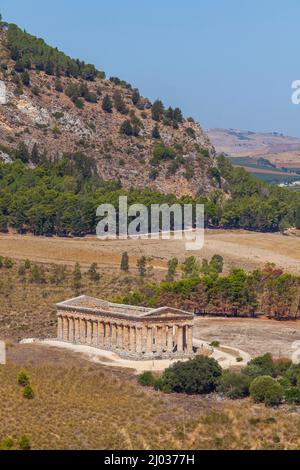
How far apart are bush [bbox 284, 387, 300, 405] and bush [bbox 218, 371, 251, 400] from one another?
271 centimetres

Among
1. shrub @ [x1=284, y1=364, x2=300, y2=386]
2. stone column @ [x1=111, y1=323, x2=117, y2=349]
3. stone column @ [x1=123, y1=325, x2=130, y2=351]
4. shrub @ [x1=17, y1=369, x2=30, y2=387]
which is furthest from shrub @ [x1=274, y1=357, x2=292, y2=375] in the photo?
shrub @ [x1=17, y1=369, x2=30, y2=387]

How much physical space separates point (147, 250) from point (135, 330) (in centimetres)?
5313

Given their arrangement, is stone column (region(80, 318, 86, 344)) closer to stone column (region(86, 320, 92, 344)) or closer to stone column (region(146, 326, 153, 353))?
stone column (region(86, 320, 92, 344))

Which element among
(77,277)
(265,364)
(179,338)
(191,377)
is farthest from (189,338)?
(77,277)

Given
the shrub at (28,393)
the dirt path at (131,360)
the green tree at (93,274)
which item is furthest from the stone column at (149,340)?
the green tree at (93,274)

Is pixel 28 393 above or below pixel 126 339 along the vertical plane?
below

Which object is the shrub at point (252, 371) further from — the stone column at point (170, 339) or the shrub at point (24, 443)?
the shrub at point (24, 443)

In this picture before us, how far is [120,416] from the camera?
75.4m

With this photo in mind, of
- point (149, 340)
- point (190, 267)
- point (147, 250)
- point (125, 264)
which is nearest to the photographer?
point (149, 340)

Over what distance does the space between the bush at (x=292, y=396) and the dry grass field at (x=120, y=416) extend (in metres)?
1.41

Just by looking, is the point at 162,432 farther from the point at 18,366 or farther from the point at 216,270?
the point at 216,270

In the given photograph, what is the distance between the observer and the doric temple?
3664 inches

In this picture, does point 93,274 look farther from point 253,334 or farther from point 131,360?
point 131,360

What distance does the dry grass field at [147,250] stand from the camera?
453 ft
